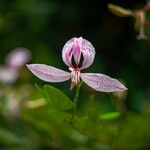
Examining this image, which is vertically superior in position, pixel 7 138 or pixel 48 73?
pixel 48 73

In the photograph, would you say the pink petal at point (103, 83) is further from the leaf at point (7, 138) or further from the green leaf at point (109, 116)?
the leaf at point (7, 138)

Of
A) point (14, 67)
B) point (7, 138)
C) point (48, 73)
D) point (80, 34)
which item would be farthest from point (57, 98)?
point (80, 34)

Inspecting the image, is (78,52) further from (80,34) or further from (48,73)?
(80,34)

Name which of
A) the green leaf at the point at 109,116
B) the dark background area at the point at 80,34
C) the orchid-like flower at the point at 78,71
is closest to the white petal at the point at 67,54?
the orchid-like flower at the point at 78,71

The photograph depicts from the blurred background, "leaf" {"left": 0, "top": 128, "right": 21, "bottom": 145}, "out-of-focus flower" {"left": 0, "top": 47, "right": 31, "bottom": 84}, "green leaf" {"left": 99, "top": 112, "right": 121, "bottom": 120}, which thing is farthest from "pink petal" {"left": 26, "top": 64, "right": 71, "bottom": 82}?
"out-of-focus flower" {"left": 0, "top": 47, "right": 31, "bottom": 84}

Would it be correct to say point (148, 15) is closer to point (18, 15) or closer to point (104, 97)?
point (104, 97)

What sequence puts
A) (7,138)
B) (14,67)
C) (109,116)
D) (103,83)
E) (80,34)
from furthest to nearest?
(80,34) → (14,67) → (7,138) → (109,116) → (103,83)
